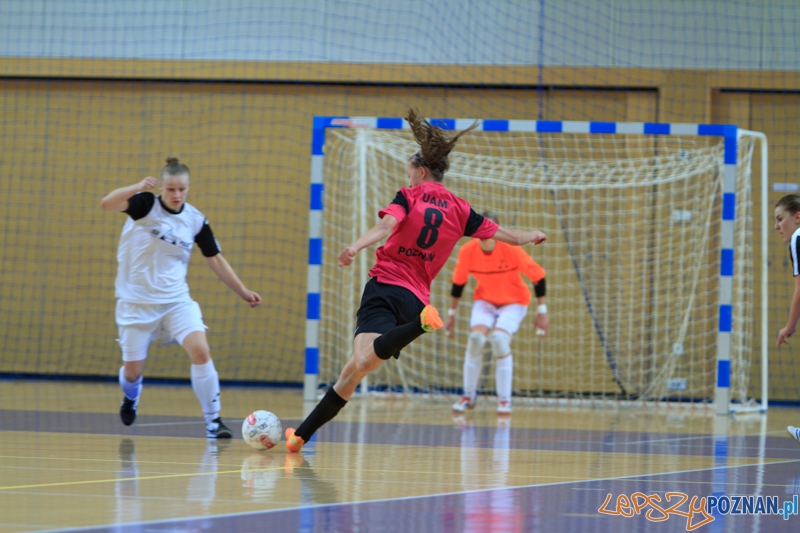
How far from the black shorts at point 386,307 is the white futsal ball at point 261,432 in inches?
27.9

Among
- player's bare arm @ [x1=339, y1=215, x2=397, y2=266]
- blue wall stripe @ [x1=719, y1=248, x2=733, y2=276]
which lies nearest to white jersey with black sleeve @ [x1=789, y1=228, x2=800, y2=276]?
player's bare arm @ [x1=339, y1=215, x2=397, y2=266]

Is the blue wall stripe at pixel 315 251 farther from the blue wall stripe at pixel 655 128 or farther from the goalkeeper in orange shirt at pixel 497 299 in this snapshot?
the blue wall stripe at pixel 655 128

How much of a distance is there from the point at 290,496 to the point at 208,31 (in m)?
9.36

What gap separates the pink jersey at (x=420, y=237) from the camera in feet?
17.8

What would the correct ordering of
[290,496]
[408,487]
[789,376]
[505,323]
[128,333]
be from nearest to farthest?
[290,496] → [408,487] → [128,333] → [505,323] → [789,376]

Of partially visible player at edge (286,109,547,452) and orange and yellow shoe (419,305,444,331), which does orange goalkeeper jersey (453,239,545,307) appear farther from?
orange and yellow shoe (419,305,444,331)

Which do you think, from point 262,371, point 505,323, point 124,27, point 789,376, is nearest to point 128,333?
point 505,323

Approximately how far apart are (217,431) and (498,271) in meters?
Answer: 4.07

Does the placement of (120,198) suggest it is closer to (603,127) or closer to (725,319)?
(603,127)

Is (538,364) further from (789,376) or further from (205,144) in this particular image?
(205,144)

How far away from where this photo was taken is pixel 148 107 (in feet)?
40.9

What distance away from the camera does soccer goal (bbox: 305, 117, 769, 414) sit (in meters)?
11.2

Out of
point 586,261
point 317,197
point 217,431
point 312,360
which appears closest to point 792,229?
point 217,431

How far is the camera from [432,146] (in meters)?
5.54
